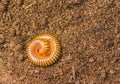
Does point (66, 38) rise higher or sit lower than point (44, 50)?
higher

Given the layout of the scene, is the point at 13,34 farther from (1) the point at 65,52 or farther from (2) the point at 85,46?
(2) the point at 85,46

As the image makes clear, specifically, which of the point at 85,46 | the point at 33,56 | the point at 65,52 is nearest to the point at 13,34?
the point at 33,56

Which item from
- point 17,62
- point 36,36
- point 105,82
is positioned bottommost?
point 105,82
